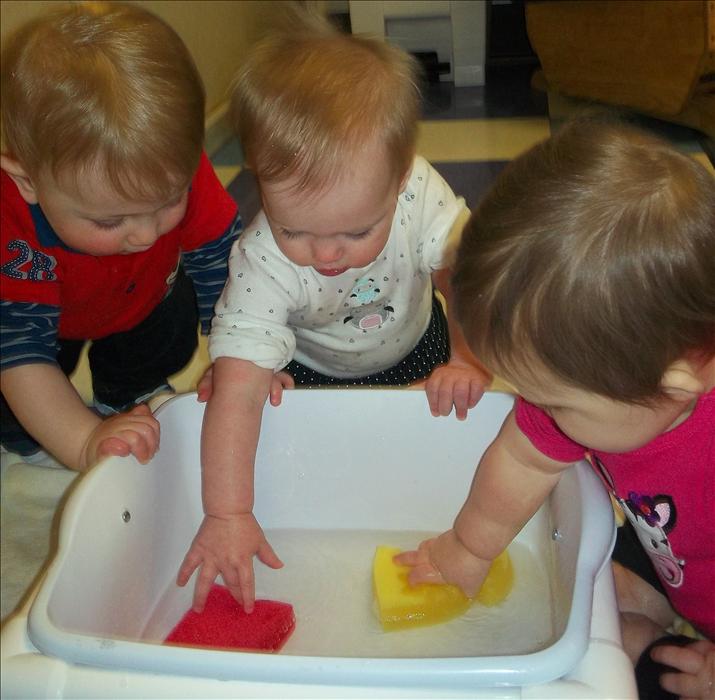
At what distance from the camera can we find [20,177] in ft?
2.26

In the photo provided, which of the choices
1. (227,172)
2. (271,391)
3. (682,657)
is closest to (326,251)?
(271,391)

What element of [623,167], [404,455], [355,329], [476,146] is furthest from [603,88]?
[623,167]

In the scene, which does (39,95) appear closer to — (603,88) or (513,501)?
(513,501)

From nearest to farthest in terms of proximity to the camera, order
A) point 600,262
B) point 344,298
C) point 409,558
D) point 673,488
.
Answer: point 600,262 < point 673,488 < point 409,558 < point 344,298

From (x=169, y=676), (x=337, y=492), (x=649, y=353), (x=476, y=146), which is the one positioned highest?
(x=649, y=353)

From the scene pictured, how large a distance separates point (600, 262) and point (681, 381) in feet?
0.26

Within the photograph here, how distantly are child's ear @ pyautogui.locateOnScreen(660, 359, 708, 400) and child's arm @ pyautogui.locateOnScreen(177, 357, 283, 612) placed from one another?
12.2 inches

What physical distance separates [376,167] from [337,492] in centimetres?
26

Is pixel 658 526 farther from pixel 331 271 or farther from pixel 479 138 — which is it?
pixel 479 138

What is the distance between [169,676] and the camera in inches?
17.0

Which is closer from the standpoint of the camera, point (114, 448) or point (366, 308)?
point (114, 448)

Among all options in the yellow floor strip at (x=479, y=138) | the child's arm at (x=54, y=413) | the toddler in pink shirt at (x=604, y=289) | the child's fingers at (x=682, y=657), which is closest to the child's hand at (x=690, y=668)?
the child's fingers at (x=682, y=657)

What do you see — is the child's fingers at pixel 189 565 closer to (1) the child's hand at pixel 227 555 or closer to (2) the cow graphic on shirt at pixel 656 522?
(1) the child's hand at pixel 227 555

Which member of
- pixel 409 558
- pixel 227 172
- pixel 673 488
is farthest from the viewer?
pixel 227 172
